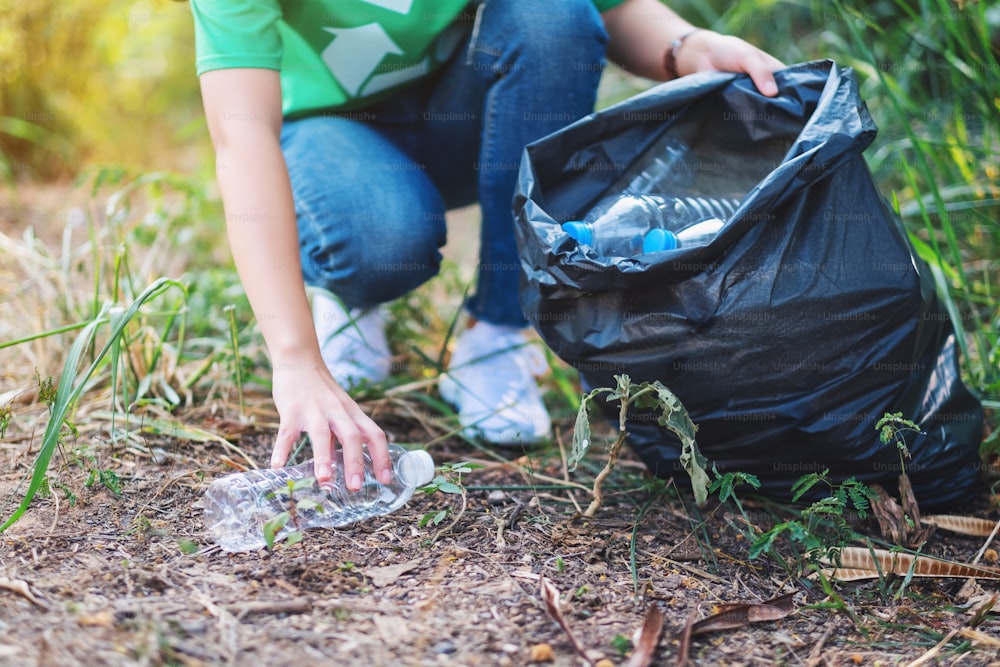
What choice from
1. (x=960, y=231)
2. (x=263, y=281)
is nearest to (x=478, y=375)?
(x=263, y=281)

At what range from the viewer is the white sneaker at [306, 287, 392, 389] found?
193 centimetres

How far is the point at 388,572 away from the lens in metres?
1.23

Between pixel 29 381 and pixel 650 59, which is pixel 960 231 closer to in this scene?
pixel 650 59

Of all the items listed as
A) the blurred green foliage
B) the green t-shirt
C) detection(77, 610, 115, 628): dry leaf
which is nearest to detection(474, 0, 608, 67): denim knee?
the green t-shirt

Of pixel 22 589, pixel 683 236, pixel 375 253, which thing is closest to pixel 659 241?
pixel 683 236

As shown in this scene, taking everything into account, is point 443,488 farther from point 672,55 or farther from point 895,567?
point 672,55

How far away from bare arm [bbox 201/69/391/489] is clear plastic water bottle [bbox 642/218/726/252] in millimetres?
536

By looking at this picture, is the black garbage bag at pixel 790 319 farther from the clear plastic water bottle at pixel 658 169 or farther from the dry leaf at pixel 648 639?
the dry leaf at pixel 648 639

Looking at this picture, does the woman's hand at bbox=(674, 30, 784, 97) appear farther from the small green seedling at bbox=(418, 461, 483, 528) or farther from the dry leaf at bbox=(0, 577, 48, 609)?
the dry leaf at bbox=(0, 577, 48, 609)

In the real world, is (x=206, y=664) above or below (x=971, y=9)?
below

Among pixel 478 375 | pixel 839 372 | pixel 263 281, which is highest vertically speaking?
pixel 263 281

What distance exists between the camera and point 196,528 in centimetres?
134

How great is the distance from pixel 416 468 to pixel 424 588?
0.24 meters

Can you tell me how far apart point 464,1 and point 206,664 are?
1438mm
